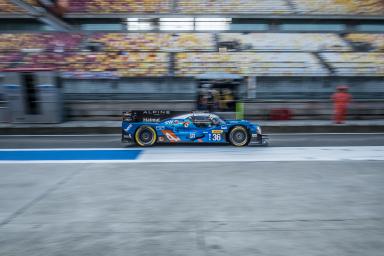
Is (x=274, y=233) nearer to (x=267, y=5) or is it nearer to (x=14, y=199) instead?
(x=14, y=199)

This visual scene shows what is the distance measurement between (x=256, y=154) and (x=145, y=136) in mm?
3258

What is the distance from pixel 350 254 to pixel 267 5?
2518 cm

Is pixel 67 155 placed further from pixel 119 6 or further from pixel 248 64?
pixel 119 6

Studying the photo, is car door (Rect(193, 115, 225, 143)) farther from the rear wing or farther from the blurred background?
the blurred background

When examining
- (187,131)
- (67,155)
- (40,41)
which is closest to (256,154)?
(187,131)

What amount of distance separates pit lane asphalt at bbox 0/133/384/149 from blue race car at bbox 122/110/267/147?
475 mm

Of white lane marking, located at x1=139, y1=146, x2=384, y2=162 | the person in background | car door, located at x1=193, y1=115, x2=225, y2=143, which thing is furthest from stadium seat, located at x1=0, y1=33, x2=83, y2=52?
the person in background

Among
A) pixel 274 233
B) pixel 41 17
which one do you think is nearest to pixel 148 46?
pixel 41 17

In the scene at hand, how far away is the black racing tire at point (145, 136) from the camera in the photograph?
1039cm

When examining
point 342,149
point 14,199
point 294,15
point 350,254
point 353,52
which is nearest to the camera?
point 350,254

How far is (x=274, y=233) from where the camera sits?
14.2ft

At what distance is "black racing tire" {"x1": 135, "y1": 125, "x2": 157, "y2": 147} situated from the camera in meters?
10.4

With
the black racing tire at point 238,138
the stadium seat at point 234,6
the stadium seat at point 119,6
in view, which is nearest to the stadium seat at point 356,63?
the stadium seat at point 234,6

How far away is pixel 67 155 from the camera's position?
9352 millimetres
